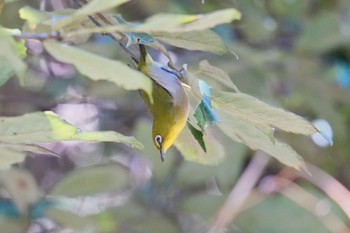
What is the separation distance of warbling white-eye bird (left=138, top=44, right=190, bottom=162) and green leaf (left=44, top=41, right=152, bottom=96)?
0.40 feet

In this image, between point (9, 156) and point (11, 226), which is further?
point (11, 226)

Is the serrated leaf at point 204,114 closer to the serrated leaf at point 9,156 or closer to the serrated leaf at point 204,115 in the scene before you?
the serrated leaf at point 204,115

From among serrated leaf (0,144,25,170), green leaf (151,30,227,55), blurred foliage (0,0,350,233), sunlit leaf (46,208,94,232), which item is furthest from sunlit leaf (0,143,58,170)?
sunlit leaf (46,208,94,232)

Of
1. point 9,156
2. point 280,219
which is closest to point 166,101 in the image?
point 9,156

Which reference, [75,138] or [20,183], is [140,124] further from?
[75,138]

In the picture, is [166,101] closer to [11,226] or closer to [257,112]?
[257,112]

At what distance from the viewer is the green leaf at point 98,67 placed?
0.34 m

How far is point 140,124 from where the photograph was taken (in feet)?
3.72

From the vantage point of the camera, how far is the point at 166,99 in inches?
18.8

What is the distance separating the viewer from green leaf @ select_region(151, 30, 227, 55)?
18.7 inches

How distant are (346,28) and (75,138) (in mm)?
1037

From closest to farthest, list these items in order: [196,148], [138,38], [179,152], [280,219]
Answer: [138,38]
[196,148]
[280,219]
[179,152]

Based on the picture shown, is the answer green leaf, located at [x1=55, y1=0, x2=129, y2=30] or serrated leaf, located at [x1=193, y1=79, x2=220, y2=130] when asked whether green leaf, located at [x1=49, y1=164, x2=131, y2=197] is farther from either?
green leaf, located at [x1=55, y1=0, x2=129, y2=30]

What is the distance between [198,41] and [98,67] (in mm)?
Result: 153
